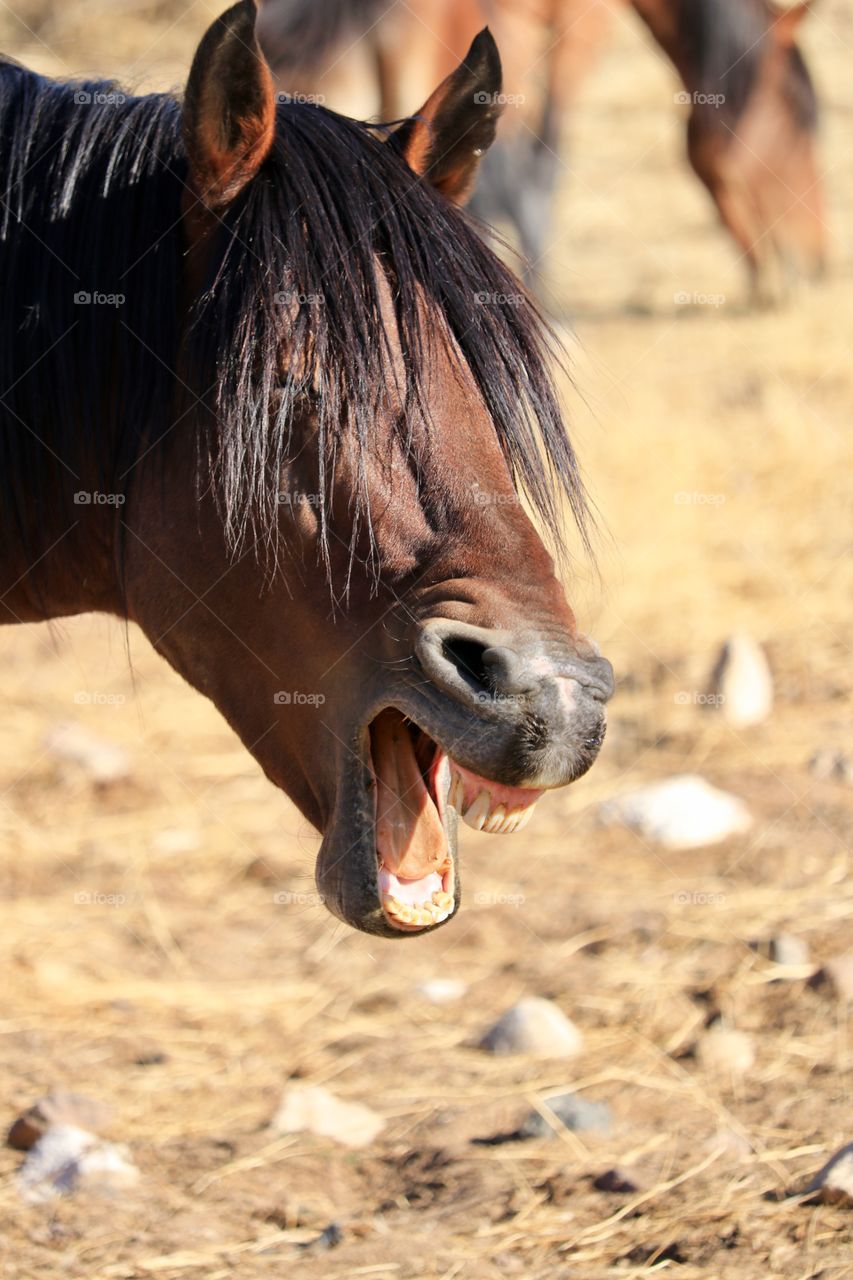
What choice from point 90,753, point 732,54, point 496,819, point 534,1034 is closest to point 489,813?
point 496,819

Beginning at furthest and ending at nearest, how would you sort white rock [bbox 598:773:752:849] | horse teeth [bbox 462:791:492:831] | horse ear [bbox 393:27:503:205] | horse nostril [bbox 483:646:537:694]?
white rock [bbox 598:773:752:849] < horse ear [bbox 393:27:503:205] < horse teeth [bbox 462:791:492:831] < horse nostril [bbox 483:646:537:694]

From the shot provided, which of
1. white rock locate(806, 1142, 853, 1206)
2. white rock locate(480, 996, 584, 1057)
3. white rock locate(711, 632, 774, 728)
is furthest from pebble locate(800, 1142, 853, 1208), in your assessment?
white rock locate(711, 632, 774, 728)

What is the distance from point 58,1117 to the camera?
2688 millimetres

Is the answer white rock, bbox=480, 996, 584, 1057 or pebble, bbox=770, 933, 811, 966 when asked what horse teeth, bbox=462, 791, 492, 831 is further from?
pebble, bbox=770, 933, 811, 966

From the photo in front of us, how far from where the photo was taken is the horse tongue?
1.91m

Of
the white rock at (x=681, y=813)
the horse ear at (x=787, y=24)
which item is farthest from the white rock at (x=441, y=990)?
the horse ear at (x=787, y=24)

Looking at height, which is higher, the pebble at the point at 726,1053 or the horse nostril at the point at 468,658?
the horse nostril at the point at 468,658

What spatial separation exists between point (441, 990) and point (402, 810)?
5.02 ft

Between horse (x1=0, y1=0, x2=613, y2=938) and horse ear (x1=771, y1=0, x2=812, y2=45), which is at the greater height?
horse ear (x1=771, y1=0, x2=812, y2=45)

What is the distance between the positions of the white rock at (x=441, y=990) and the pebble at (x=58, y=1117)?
2.72 feet

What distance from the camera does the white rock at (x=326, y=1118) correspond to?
107 inches

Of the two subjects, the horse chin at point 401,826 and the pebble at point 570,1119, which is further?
the pebble at point 570,1119

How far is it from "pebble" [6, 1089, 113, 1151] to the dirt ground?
0.36 ft

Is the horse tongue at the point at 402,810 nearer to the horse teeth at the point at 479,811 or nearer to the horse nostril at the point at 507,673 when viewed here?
the horse teeth at the point at 479,811
